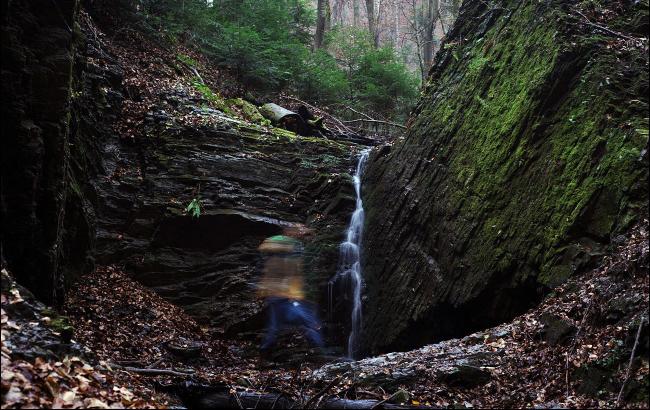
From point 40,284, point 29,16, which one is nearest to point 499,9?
point 29,16

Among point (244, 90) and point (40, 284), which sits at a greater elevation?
point (244, 90)

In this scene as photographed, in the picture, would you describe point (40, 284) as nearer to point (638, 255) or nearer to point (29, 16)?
point (29, 16)

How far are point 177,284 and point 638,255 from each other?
9225 mm

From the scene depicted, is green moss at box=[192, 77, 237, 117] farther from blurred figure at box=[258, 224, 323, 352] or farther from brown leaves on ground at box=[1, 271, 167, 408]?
brown leaves on ground at box=[1, 271, 167, 408]

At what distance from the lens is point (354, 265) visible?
1211 cm

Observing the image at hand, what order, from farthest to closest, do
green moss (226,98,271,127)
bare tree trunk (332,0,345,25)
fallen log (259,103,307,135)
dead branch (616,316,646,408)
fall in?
bare tree trunk (332,0,345,25), fallen log (259,103,307,135), green moss (226,98,271,127), dead branch (616,316,646,408)

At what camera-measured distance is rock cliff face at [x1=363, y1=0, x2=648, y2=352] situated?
7164 millimetres

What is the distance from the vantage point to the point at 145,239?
11766mm

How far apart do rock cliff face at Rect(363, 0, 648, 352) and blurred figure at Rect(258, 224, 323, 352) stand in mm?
1490

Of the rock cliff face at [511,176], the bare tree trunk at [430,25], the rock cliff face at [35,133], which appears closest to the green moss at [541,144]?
the rock cliff face at [511,176]

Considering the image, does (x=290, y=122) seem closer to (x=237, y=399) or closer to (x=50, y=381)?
(x=237, y=399)

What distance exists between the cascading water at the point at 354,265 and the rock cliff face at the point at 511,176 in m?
0.38

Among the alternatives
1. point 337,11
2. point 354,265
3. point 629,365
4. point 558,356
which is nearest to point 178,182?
point 354,265

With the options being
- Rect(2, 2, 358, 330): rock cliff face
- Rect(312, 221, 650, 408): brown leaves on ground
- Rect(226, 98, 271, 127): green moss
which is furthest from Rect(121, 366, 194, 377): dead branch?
Rect(226, 98, 271, 127): green moss
